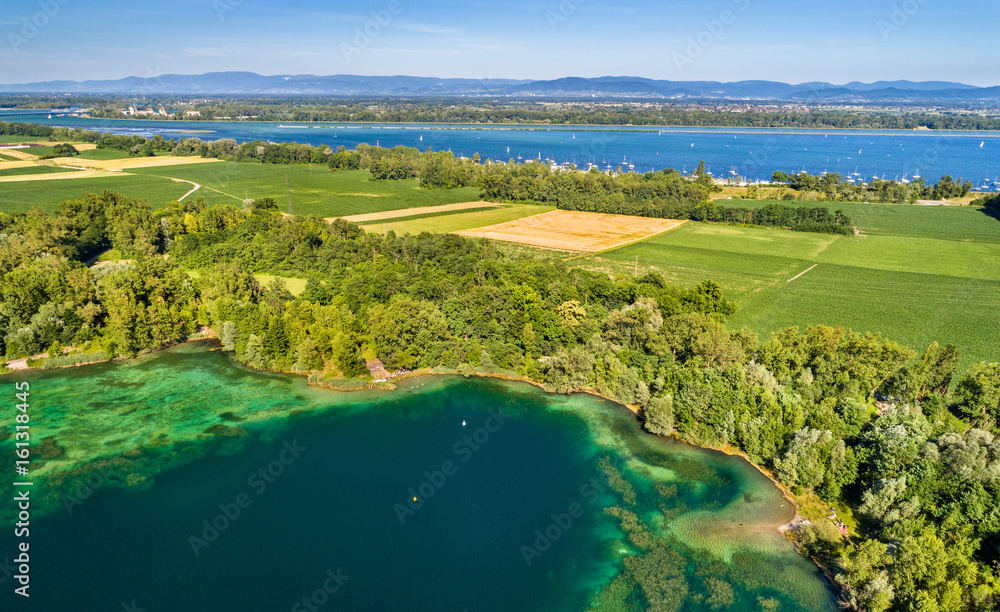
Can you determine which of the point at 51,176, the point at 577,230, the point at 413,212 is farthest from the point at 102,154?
the point at 577,230

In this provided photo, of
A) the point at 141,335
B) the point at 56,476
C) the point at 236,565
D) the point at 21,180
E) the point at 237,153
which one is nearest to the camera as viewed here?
the point at 236,565

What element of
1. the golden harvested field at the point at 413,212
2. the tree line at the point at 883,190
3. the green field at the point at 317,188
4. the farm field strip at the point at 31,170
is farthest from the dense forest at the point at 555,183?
the farm field strip at the point at 31,170

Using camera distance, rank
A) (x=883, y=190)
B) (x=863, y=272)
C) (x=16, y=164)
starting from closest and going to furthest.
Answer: (x=863, y=272) < (x=883, y=190) < (x=16, y=164)

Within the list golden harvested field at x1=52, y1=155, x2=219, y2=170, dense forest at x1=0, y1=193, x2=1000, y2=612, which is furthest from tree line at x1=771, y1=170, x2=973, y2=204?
golden harvested field at x1=52, y1=155, x2=219, y2=170

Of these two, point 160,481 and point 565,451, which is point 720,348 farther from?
point 160,481

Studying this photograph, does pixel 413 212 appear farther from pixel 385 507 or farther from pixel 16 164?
pixel 16 164

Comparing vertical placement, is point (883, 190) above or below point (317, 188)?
above

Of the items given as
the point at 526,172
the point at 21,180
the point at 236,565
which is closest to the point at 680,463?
the point at 236,565
